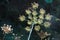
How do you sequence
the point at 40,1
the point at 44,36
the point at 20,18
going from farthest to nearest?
the point at 40,1 → the point at 20,18 → the point at 44,36

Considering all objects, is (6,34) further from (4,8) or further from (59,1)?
(59,1)

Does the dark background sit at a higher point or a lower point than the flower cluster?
higher

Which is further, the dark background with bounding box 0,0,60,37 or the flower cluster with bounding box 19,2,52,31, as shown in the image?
the dark background with bounding box 0,0,60,37

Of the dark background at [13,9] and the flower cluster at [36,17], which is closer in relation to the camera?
the flower cluster at [36,17]

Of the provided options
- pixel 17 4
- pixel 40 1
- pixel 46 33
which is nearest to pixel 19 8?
pixel 17 4

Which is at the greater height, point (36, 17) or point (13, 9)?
point (13, 9)

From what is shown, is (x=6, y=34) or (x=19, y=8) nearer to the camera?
(x=6, y=34)

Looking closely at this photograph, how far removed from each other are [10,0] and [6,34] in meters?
0.63

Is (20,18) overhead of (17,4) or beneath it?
beneath

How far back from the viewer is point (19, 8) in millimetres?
4000

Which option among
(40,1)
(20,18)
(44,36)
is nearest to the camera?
(44,36)

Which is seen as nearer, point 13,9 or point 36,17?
point 36,17

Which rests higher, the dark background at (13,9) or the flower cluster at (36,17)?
the dark background at (13,9)

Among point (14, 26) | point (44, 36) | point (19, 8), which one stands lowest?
point (44, 36)
